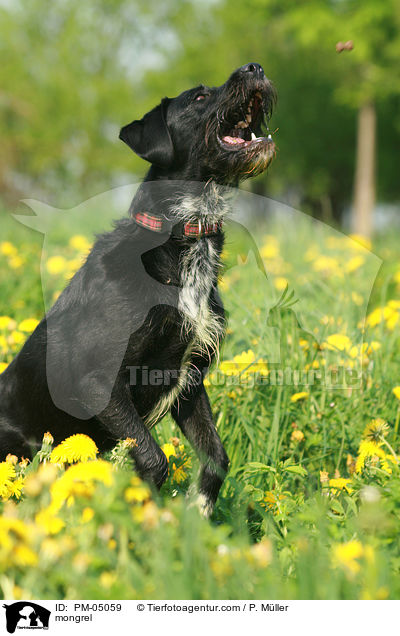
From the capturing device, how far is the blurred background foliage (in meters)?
22.5

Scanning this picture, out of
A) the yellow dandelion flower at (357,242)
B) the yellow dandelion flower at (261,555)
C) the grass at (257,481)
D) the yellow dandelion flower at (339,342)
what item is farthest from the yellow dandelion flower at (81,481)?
the yellow dandelion flower at (357,242)

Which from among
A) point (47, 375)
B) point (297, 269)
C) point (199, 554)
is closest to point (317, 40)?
point (297, 269)

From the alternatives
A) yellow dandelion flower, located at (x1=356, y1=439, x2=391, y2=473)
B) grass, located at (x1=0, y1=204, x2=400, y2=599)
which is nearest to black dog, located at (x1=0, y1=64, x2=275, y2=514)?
grass, located at (x1=0, y1=204, x2=400, y2=599)

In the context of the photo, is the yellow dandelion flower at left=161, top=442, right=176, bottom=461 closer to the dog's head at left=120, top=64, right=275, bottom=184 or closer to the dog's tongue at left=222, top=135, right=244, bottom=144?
the dog's head at left=120, top=64, right=275, bottom=184

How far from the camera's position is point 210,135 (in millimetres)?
3025

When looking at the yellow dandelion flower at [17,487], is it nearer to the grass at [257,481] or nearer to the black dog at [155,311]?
the grass at [257,481]

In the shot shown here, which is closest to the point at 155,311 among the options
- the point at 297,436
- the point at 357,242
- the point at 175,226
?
the point at 175,226

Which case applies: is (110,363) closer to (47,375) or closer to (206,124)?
(47,375)

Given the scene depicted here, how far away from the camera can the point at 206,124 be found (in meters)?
3.05

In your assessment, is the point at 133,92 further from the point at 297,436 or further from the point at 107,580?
the point at 107,580

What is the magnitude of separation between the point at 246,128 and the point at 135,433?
5.51 ft

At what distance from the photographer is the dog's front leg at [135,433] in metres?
2.52
